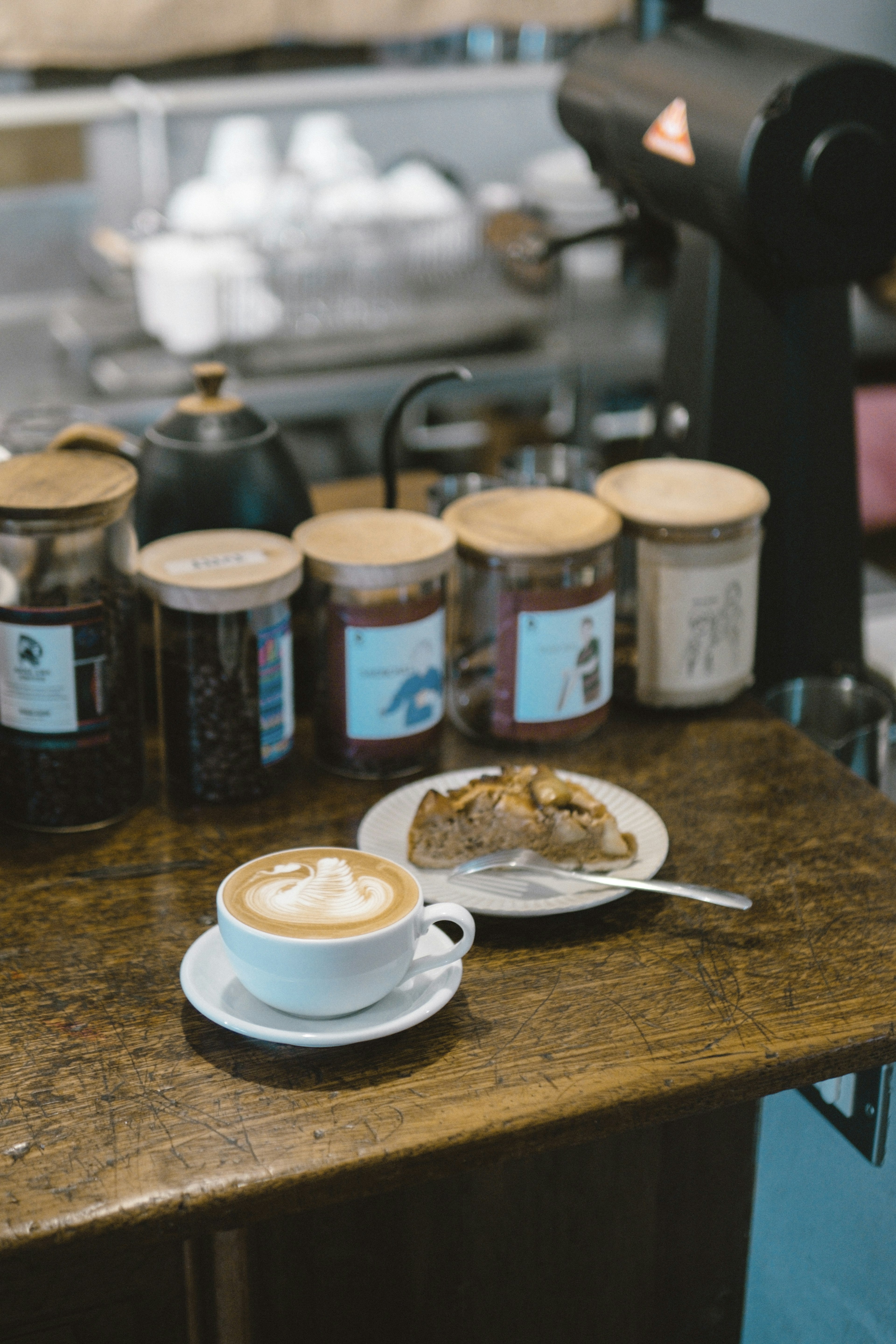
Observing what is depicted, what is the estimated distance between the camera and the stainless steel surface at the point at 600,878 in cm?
91

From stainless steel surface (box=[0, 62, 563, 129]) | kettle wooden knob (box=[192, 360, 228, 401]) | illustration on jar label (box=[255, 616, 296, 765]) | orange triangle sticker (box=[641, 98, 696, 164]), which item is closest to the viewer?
illustration on jar label (box=[255, 616, 296, 765])

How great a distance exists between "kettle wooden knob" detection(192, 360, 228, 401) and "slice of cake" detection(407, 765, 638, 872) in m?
0.42

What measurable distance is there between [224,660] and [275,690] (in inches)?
2.0

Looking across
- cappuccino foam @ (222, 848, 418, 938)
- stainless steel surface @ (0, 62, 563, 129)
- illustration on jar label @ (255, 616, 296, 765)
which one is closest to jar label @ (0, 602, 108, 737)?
illustration on jar label @ (255, 616, 296, 765)

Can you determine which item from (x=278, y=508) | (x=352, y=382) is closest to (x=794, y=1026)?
(x=278, y=508)

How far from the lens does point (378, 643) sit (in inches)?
41.5

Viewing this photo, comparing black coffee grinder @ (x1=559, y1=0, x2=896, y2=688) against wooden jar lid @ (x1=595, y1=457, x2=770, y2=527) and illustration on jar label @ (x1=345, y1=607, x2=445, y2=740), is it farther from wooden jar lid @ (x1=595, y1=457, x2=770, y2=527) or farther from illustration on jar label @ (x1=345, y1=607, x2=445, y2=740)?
illustration on jar label @ (x1=345, y1=607, x2=445, y2=740)

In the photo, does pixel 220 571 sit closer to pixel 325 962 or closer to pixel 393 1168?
pixel 325 962

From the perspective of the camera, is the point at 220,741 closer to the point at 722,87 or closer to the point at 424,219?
the point at 722,87

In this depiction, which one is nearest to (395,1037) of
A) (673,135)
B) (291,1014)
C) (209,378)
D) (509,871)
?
(291,1014)

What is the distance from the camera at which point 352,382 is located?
2486 mm

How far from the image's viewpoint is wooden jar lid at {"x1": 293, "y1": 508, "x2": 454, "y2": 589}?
1.05 metres

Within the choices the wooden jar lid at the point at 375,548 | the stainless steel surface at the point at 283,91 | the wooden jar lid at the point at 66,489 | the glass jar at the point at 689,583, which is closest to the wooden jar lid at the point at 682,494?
the glass jar at the point at 689,583

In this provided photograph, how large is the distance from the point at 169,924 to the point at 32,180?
235cm
